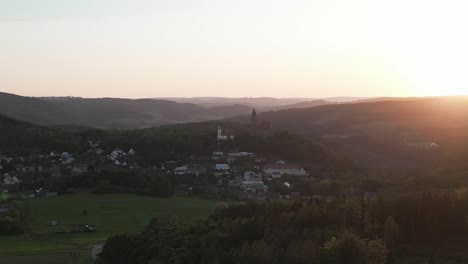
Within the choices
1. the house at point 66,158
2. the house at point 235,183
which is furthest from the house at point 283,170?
the house at point 66,158

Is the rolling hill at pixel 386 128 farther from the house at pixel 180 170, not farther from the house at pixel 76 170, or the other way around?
the house at pixel 76 170

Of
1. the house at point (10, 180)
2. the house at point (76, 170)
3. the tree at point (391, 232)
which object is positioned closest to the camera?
the tree at point (391, 232)

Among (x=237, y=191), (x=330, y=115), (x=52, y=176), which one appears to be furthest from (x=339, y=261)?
(x=330, y=115)

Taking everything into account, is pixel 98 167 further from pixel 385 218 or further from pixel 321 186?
pixel 385 218

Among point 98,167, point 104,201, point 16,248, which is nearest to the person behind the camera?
point 16,248

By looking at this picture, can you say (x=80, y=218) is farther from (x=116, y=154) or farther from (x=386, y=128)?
(x=386, y=128)
